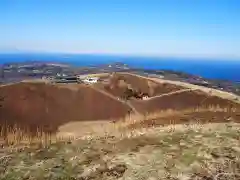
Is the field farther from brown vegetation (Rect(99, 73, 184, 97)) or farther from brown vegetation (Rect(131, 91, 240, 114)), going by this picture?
brown vegetation (Rect(99, 73, 184, 97))

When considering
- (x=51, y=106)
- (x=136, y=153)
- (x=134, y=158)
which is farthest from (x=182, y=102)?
(x=134, y=158)

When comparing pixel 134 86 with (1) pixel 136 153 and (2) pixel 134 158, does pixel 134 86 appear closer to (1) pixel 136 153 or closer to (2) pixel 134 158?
(1) pixel 136 153

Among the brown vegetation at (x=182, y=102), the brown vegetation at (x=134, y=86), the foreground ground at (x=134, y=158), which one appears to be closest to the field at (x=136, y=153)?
the foreground ground at (x=134, y=158)

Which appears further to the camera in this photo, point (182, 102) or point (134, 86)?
point (134, 86)

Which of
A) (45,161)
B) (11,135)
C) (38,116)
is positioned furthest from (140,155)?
(38,116)

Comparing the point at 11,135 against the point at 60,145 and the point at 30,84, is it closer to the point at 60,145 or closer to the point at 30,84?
the point at 60,145

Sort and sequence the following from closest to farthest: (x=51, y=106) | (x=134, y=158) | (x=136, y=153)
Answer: (x=134, y=158) < (x=136, y=153) < (x=51, y=106)

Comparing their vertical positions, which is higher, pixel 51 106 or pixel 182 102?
pixel 51 106
